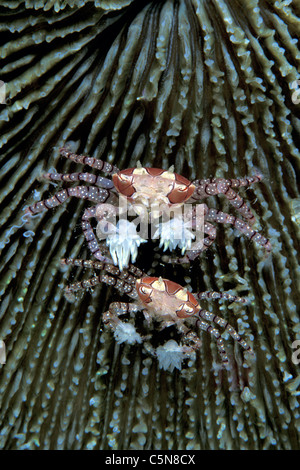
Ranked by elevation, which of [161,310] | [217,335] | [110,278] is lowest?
[217,335]

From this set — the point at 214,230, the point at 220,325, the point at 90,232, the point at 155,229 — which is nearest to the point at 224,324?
the point at 220,325

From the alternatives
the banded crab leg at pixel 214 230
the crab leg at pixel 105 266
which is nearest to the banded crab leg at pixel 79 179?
the crab leg at pixel 105 266

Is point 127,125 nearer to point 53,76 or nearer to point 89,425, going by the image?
point 53,76

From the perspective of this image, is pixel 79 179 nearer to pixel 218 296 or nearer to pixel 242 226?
pixel 242 226

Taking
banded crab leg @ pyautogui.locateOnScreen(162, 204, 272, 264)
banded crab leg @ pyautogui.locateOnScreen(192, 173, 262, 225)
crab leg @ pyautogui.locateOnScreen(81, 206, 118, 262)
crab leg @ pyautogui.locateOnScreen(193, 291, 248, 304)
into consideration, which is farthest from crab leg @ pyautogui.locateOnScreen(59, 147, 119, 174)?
crab leg @ pyautogui.locateOnScreen(193, 291, 248, 304)

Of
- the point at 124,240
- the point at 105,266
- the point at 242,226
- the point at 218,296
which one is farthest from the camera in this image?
the point at 105,266

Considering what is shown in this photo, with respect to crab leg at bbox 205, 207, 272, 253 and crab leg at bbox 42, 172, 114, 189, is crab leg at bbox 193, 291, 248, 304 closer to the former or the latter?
crab leg at bbox 205, 207, 272, 253

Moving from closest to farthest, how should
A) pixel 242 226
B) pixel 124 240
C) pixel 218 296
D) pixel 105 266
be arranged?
1. pixel 124 240
2. pixel 242 226
3. pixel 218 296
4. pixel 105 266
